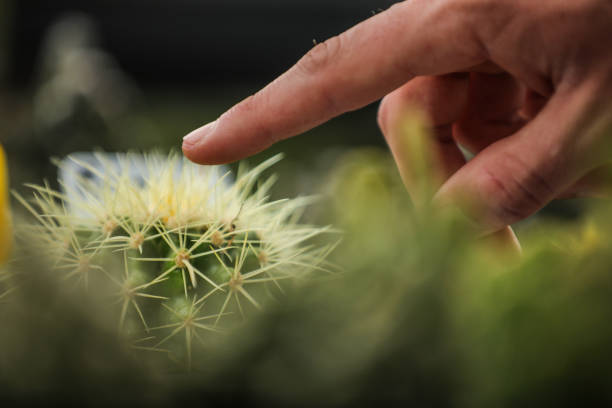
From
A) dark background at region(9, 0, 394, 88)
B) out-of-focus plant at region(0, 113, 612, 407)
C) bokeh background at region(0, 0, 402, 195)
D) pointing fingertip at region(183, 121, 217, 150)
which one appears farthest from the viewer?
dark background at region(9, 0, 394, 88)

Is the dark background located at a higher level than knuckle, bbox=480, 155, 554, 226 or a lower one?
higher

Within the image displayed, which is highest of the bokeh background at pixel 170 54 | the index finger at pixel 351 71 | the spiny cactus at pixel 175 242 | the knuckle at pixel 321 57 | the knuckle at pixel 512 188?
the bokeh background at pixel 170 54

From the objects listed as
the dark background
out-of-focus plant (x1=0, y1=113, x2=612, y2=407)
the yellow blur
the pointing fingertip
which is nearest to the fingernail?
the pointing fingertip

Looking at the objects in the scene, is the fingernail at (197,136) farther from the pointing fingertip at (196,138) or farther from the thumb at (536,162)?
the thumb at (536,162)

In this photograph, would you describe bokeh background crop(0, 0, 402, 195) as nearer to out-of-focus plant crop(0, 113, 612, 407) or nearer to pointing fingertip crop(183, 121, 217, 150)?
pointing fingertip crop(183, 121, 217, 150)

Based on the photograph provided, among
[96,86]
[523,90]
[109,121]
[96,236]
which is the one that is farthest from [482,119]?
[96,86]

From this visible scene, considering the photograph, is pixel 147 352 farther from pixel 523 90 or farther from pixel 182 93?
pixel 182 93

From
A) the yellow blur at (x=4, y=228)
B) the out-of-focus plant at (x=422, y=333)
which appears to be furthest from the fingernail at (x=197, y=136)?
the out-of-focus plant at (x=422, y=333)
